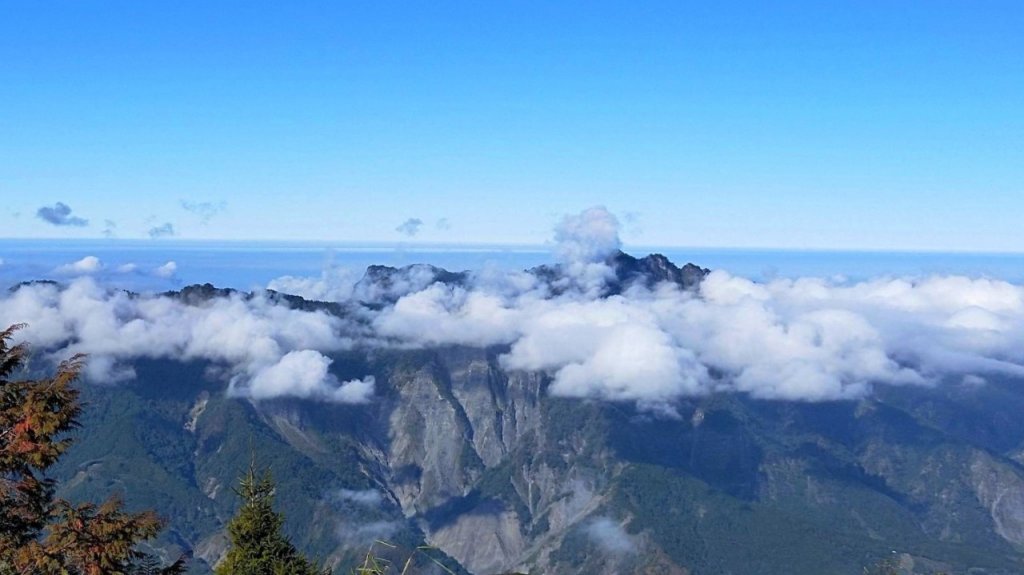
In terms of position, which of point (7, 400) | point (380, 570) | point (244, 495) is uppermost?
point (7, 400)

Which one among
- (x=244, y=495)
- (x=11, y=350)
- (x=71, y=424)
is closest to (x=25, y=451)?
(x=71, y=424)

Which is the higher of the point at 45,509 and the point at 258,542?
the point at 45,509

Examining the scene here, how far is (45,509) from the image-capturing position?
26.9 metres

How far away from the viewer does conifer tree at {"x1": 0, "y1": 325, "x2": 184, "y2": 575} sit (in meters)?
24.4

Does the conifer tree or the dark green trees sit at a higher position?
the conifer tree

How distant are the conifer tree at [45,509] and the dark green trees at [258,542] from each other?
8353mm

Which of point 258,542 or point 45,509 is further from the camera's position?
point 258,542

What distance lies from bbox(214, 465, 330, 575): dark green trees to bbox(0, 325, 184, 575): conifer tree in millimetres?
8353

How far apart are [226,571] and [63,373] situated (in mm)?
11693

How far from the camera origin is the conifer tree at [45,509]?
24359 millimetres

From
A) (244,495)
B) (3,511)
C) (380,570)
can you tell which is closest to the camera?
(380,570)

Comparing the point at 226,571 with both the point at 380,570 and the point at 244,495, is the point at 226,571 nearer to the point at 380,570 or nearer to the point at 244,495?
the point at 244,495

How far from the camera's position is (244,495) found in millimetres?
37719

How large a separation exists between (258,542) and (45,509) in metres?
10.8
